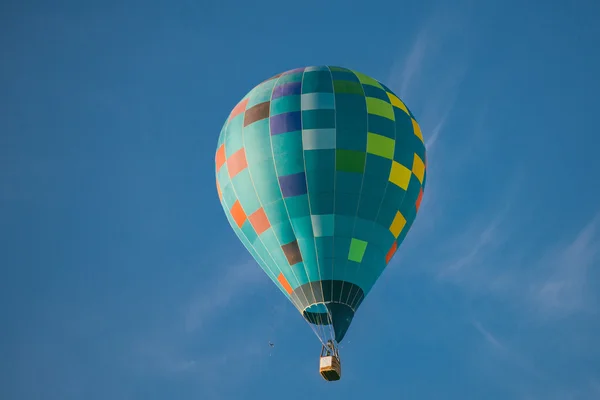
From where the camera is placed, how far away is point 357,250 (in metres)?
23.6

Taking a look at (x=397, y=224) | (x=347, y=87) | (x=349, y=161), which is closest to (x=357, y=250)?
(x=397, y=224)

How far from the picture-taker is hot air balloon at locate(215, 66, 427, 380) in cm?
2345

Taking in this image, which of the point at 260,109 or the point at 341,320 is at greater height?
the point at 260,109

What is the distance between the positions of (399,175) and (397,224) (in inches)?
46.3

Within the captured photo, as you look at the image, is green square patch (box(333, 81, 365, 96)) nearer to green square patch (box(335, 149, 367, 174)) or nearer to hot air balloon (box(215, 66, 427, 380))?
hot air balloon (box(215, 66, 427, 380))

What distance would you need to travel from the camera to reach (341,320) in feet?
75.7

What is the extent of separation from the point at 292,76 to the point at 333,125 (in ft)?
6.85

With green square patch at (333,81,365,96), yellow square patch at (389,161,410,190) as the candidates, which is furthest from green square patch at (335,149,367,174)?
green square patch at (333,81,365,96)

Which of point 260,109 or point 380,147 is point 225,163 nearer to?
point 260,109

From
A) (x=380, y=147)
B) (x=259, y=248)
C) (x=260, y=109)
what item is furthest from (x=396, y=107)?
(x=259, y=248)

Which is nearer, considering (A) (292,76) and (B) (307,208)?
(B) (307,208)

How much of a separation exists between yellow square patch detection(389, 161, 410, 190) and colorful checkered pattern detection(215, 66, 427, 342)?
24 millimetres

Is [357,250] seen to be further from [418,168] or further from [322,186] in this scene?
[418,168]

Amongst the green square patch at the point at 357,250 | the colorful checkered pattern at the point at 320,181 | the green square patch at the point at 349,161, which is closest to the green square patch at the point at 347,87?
the colorful checkered pattern at the point at 320,181
